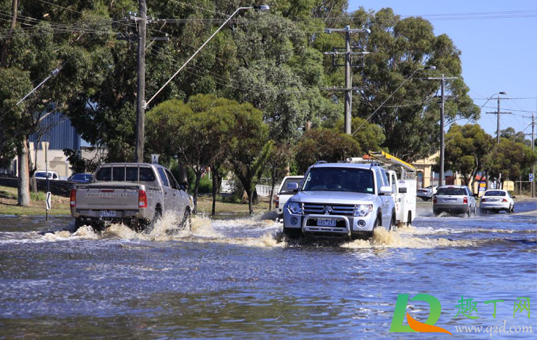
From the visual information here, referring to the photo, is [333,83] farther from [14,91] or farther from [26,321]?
[26,321]

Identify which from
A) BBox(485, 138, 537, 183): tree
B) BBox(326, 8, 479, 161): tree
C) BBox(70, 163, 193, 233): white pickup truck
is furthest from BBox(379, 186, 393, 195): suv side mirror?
BBox(485, 138, 537, 183): tree

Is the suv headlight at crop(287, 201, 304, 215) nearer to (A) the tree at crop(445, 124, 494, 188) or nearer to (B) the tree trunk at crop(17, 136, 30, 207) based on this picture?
(B) the tree trunk at crop(17, 136, 30, 207)

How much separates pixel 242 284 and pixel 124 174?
32.8 ft

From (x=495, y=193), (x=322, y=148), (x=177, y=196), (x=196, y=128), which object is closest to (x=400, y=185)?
(x=177, y=196)

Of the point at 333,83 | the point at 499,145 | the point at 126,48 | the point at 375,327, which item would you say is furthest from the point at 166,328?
the point at 499,145

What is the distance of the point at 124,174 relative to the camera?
22.3 meters

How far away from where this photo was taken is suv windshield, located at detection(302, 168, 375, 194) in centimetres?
2034

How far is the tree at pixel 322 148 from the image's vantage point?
51.4 meters

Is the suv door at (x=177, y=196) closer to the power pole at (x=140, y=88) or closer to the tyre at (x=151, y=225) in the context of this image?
the tyre at (x=151, y=225)

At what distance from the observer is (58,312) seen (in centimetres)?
1009

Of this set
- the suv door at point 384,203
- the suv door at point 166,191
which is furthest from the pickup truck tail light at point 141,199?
the suv door at point 384,203

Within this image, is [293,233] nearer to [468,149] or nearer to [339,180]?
[339,180]

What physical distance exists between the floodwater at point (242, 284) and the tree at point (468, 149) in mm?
69839

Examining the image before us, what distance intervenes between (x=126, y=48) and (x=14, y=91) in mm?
10607
